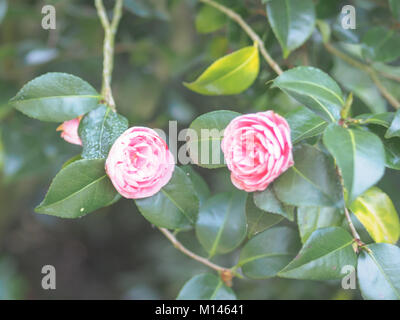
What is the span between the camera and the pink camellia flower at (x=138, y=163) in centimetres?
66

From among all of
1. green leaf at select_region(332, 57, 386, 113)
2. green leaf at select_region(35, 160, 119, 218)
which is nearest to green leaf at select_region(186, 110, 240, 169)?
green leaf at select_region(35, 160, 119, 218)

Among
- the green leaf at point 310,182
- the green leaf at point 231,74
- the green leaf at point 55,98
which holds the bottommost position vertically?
the green leaf at point 310,182

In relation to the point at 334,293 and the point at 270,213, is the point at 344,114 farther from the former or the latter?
the point at 334,293

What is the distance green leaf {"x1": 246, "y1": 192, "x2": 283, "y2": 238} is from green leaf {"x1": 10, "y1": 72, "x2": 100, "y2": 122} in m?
0.32

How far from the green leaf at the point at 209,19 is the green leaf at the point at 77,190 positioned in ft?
1.66

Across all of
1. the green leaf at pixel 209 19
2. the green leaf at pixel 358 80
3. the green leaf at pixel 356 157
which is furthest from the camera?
the green leaf at pixel 358 80

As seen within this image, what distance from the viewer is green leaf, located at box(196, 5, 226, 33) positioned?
104cm

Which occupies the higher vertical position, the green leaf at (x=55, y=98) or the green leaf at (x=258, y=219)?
the green leaf at (x=55, y=98)

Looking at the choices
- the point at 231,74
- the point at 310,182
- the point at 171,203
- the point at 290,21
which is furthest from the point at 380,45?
the point at 171,203

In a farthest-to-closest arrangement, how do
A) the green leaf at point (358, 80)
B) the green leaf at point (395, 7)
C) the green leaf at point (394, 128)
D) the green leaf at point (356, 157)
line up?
1. the green leaf at point (358, 80)
2. the green leaf at point (395, 7)
3. the green leaf at point (394, 128)
4. the green leaf at point (356, 157)

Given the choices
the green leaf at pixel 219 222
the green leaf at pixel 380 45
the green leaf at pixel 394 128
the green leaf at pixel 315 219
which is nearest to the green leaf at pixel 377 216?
the green leaf at pixel 315 219

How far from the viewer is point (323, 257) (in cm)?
66

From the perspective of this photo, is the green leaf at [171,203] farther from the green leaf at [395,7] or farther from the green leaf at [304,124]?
the green leaf at [395,7]

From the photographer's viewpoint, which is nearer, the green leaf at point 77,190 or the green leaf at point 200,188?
the green leaf at point 77,190
